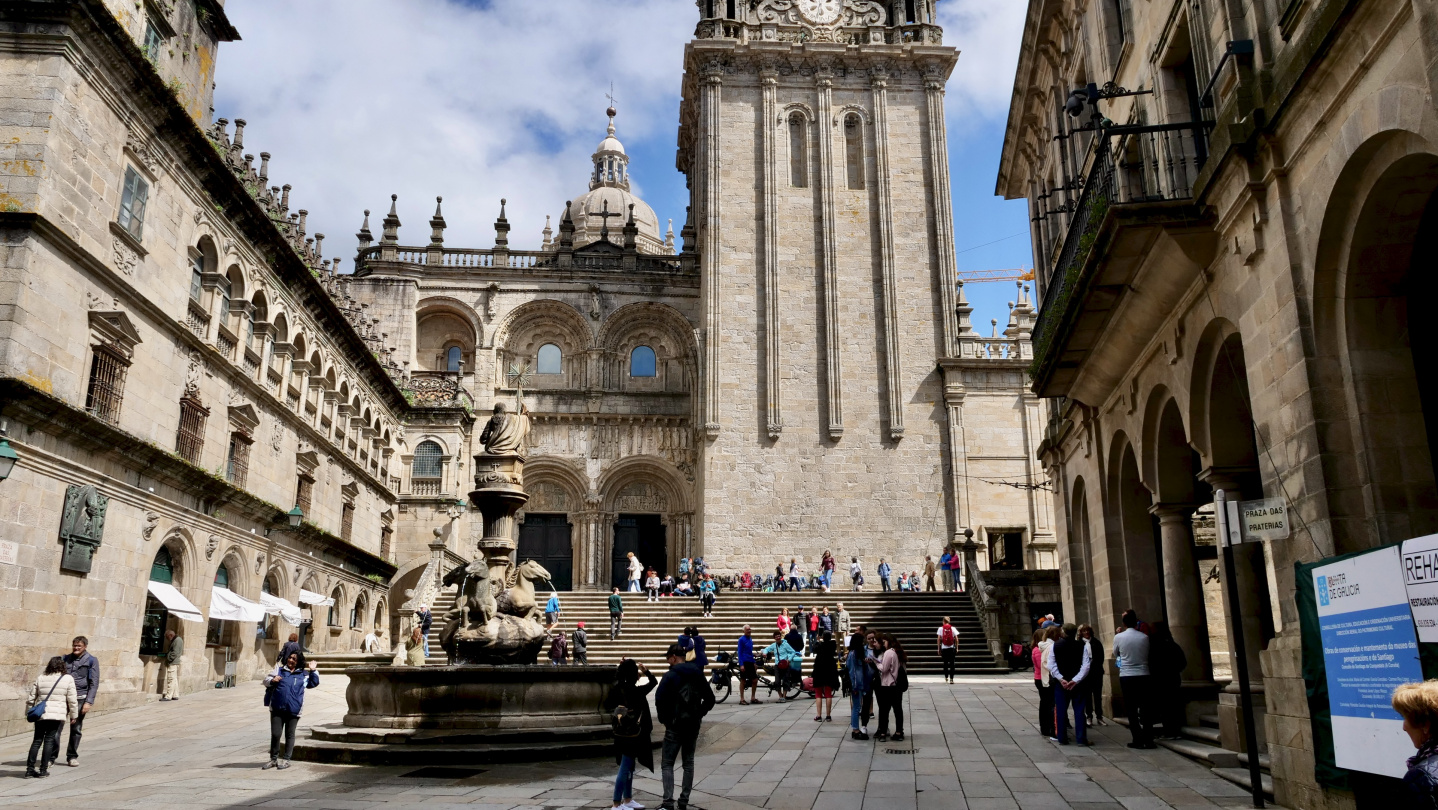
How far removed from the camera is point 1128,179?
1277 centimetres

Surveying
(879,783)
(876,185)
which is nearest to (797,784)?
(879,783)

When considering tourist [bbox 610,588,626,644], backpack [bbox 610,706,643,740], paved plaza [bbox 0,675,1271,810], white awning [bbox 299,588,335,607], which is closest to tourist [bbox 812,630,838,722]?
paved plaza [bbox 0,675,1271,810]

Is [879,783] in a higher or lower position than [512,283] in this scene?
lower

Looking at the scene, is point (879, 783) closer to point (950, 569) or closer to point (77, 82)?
point (77, 82)

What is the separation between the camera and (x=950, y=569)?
112 feet

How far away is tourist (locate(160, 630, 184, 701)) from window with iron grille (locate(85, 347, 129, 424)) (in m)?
5.02

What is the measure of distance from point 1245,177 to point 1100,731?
8.53 metres

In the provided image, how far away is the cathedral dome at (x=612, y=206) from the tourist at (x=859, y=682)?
168 feet

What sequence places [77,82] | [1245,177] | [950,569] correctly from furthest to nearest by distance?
[950,569] < [77,82] < [1245,177]

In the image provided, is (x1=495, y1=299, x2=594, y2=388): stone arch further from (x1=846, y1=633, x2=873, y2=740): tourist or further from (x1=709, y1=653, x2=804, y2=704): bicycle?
(x1=846, y1=633, x2=873, y2=740): tourist

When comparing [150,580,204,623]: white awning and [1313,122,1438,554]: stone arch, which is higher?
[1313,122,1438,554]: stone arch

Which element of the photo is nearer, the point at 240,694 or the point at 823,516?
the point at 240,694

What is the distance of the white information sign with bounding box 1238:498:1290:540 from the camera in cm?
826

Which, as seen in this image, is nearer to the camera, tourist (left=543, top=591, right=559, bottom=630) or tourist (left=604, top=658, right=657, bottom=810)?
tourist (left=604, top=658, right=657, bottom=810)
